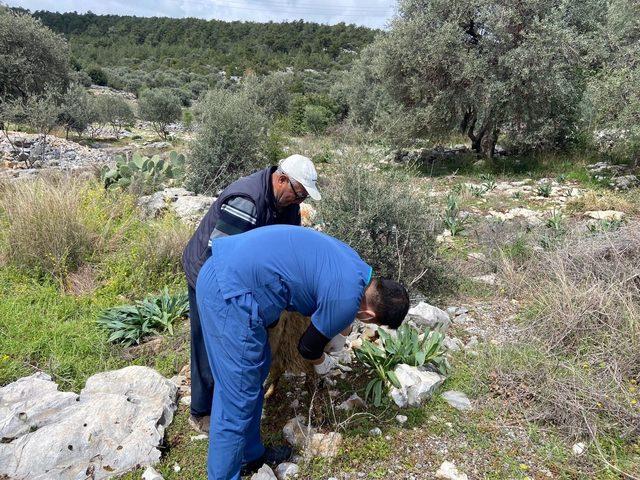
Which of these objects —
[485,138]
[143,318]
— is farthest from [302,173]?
[485,138]

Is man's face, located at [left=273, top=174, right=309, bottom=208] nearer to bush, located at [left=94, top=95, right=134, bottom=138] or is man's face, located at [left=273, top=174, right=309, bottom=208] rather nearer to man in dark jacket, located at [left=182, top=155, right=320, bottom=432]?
man in dark jacket, located at [left=182, top=155, right=320, bottom=432]

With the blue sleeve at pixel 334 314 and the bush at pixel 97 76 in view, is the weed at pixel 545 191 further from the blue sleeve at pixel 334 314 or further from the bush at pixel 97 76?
the bush at pixel 97 76

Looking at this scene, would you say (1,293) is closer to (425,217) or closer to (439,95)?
(425,217)

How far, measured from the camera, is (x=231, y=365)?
6.25 feet

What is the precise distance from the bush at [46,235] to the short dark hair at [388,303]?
11.2 feet

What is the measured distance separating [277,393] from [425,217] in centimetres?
244

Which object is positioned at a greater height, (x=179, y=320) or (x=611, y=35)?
(x=611, y=35)

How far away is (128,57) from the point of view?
6756 cm

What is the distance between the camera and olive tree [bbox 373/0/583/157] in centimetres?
980

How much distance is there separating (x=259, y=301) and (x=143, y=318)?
85.8 inches

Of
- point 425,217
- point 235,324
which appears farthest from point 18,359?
point 425,217

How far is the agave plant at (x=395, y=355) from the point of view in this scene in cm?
287

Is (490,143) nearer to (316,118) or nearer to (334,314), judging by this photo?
(316,118)

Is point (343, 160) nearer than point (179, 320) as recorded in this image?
No
